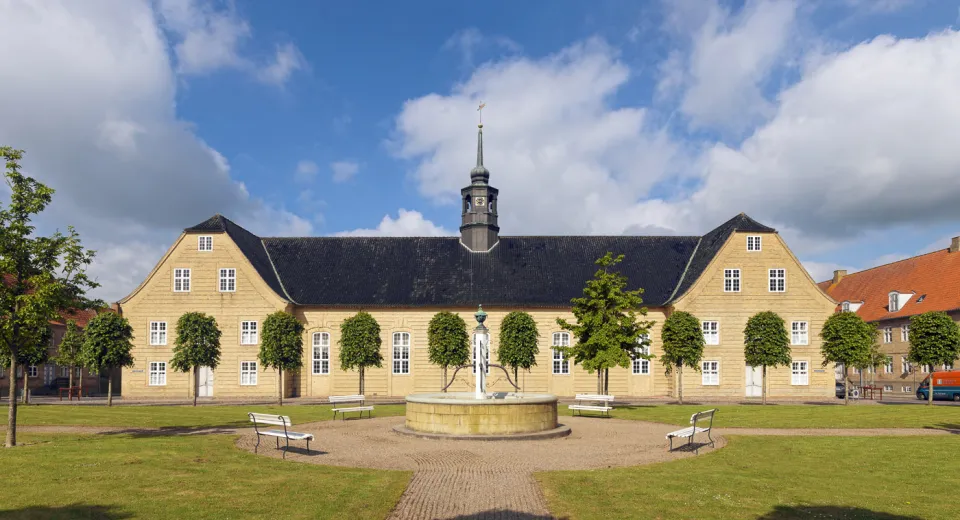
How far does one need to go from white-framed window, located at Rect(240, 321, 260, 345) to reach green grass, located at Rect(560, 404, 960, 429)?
22167mm

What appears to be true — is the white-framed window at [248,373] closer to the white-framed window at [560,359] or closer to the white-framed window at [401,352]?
the white-framed window at [401,352]

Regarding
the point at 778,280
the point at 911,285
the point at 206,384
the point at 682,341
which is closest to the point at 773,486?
the point at 682,341

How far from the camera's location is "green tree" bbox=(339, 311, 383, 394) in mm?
40969

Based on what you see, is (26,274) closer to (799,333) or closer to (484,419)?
(484,419)

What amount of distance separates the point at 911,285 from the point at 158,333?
62316 millimetres

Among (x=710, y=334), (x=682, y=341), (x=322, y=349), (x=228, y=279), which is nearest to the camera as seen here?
(x=682, y=341)

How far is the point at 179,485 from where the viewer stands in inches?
512

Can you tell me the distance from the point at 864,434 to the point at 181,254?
40.8 meters

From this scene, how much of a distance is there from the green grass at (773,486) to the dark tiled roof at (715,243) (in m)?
27.0

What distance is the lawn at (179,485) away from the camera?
36.3 feet

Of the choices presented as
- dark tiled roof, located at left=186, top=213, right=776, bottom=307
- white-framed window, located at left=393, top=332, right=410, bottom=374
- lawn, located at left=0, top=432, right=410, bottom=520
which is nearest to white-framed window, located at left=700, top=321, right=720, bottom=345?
dark tiled roof, located at left=186, top=213, right=776, bottom=307

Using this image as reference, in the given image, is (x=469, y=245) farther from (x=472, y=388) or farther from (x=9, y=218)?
(x=9, y=218)

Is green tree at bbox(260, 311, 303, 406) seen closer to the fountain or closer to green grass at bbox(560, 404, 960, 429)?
green grass at bbox(560, 404, 960, 429)

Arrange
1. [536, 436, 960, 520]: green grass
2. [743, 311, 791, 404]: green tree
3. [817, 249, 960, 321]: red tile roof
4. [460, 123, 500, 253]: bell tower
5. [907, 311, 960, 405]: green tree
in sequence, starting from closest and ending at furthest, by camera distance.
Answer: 1. [536, 436, 960, 520]: green grass
2. [907, 311, 960, 405]: green tree
3. [743, 311, 791, 404]: green tree
4. [460, 123, 500, 253]: bell tower
5. [817, 249, 960, 321]: red tile roof
